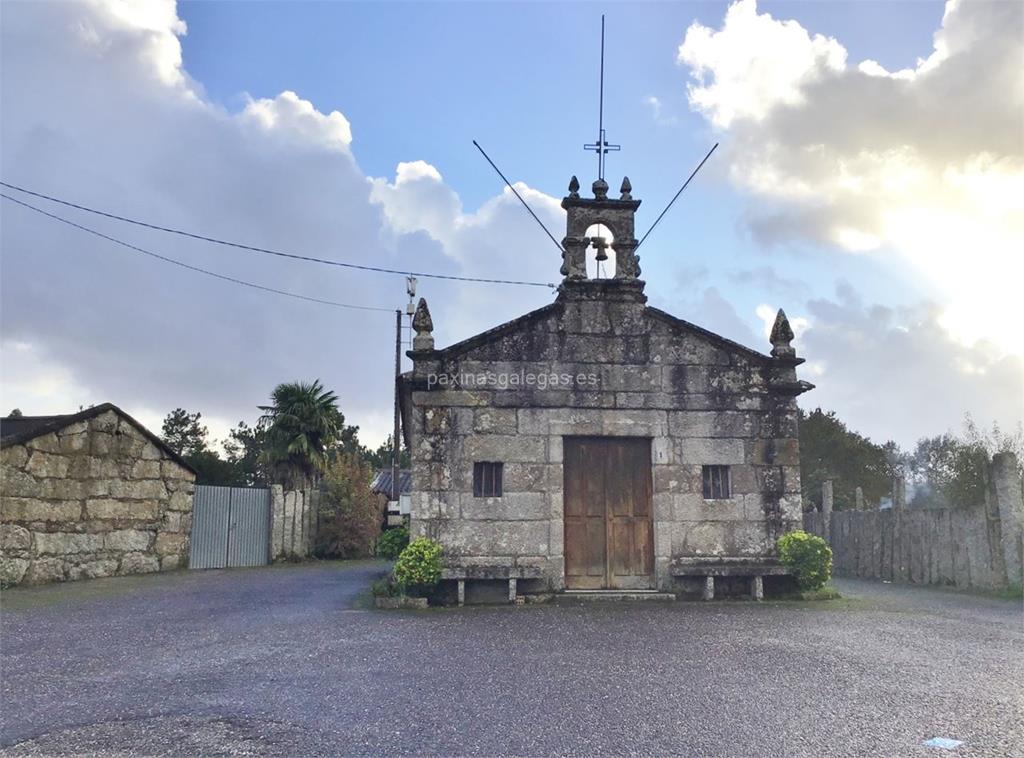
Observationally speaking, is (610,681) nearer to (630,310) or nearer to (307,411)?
(630,310)

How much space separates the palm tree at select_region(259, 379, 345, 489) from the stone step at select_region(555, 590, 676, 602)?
697 inches

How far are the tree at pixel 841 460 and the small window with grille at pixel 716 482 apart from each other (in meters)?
34.3

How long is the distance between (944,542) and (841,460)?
3379cm

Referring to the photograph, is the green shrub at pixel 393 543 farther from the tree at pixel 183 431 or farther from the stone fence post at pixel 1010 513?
the tree at pixel 183 431

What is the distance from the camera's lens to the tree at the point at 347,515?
24875 millimetres

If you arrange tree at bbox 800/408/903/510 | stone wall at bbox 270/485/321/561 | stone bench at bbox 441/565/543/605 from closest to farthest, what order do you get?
stone bench at bbox 441/565/543/605, stone wall at bbox 270/485/321/561, tree at bbox 800/408/903/510

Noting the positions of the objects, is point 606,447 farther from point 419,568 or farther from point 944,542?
point 944,542

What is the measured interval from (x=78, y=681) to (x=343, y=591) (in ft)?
25.1

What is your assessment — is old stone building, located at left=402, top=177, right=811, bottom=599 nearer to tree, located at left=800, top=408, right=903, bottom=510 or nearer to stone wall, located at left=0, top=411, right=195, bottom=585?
stone wall, located at left=0, top=411, right=195, bottom=585

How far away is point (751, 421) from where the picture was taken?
1302 cm

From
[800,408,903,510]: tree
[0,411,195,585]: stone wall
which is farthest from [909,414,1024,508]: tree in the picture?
[0,411,195,585]: stone wall

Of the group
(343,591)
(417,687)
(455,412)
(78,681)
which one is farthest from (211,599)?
(417,687)

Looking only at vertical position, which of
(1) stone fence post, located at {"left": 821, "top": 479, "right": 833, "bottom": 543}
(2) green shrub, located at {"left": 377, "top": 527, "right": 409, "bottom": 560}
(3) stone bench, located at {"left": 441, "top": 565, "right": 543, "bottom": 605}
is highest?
(1) stone fence post, located at {"left": 821, "top": 479, "right": 833, "bottom": 543}

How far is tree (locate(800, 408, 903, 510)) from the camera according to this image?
45438 millimetres
